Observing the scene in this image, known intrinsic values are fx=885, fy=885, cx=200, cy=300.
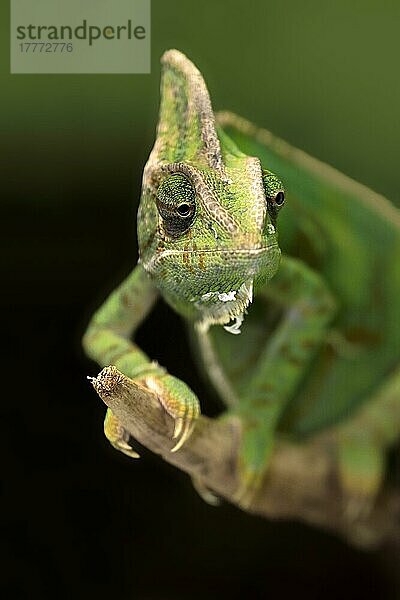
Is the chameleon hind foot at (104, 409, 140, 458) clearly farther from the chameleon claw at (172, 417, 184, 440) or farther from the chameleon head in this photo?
the chameleon head

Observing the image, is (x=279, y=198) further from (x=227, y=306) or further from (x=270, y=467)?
(x=270, y=467)

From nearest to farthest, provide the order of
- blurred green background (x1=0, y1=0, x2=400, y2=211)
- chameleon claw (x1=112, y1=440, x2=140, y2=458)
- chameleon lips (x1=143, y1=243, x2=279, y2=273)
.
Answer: chameleon lips (x1=143, y1=243, x2=279, y2=273) < chameleon claw (x1=112, y1=440, x2=140, y2=458) < blurred green background (x1=0, y1=0, x2=400, y2=211)

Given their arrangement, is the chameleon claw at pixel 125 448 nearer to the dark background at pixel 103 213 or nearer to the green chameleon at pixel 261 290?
the green chameleon at pixel 261 290

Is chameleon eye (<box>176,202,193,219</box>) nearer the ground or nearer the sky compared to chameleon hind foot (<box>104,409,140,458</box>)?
nearer the sky

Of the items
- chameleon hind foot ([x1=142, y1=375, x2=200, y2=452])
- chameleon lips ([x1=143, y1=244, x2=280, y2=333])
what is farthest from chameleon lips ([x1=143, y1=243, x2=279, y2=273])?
chameleon hind foot ([x1=142, y1=375, x2=200, y2=452])

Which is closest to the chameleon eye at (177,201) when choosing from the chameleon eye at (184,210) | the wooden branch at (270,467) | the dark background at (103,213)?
the chameleon eye at (184,210)

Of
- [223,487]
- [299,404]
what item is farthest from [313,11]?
[223,487]
